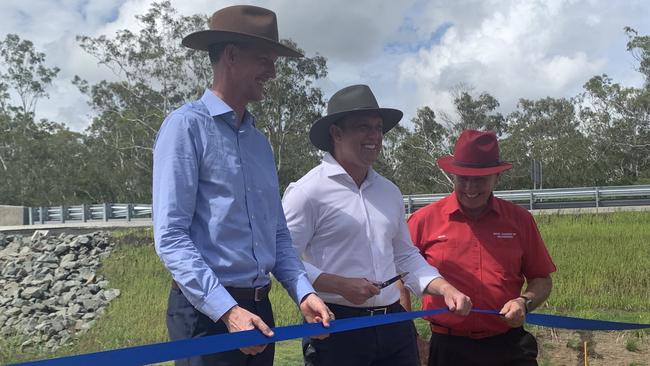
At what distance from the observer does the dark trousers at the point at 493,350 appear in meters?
Result: 2.93

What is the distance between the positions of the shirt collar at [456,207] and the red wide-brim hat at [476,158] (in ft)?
0.47

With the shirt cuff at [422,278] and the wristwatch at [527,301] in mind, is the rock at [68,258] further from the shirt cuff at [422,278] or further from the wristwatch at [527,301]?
the wristwatch at [527,301]

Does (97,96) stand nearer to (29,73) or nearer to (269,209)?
(29,73)

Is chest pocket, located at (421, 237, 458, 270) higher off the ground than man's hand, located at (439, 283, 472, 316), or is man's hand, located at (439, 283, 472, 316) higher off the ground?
chest pocket, located at (421, 237, 458, 270)

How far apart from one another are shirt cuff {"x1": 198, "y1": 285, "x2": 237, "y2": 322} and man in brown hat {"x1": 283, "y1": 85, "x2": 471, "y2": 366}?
33.5 inches

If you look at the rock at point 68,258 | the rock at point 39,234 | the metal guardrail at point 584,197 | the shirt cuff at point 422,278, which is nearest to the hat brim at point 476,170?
the shirt cuff at point 422,278

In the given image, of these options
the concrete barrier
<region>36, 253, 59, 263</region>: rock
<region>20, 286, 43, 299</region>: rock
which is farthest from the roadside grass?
the concrete barrier

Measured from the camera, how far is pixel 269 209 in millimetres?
2244

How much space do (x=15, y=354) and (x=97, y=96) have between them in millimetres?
31082

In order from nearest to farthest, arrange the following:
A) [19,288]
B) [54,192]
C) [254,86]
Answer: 1. [254,86]
2. [19,288]
3. [54,192]

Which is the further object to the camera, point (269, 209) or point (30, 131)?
point (30, 131)

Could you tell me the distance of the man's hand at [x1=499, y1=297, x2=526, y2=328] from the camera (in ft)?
9.09

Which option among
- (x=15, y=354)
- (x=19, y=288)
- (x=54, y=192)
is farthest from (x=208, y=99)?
(x=54, y=192)

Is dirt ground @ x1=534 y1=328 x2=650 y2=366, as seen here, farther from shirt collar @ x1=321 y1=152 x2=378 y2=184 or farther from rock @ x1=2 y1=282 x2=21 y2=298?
rock @ x1=2 y1=282 x2=21 y2=298
